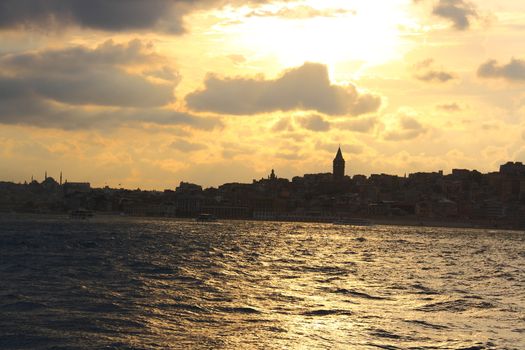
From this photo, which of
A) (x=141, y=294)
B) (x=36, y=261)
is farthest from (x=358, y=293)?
(x=36, y=261)

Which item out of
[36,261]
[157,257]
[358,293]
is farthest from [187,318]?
[157,257]

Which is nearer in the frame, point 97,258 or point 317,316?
point 317,316

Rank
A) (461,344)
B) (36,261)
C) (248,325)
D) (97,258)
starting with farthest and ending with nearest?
(97,258)
(36,261)
(248,325)
(461,344)

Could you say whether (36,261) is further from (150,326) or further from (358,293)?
(150,326)

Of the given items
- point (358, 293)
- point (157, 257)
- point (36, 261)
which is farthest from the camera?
point (157, 257)

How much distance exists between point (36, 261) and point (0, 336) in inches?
1182

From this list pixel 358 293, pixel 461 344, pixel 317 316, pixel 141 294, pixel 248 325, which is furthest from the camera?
pixel 358 293

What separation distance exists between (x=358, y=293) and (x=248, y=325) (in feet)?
41.5

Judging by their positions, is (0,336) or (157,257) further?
(157,257)

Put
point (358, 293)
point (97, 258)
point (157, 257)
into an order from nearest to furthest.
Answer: point (358, 293) → point (97, 258) → point (157, 257)

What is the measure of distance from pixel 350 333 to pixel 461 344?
3.83 m

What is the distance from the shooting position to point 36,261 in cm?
5303

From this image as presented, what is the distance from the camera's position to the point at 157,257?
62.8 m

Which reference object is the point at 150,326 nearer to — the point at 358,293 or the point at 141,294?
the point at 141,294
